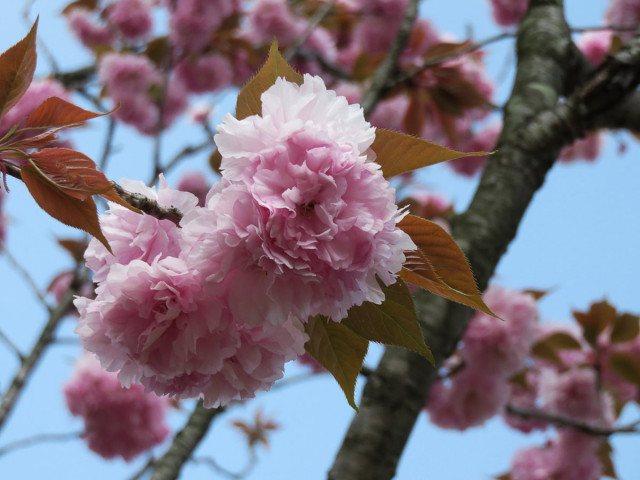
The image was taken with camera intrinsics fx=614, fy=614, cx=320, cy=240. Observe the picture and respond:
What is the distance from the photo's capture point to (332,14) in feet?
9.37

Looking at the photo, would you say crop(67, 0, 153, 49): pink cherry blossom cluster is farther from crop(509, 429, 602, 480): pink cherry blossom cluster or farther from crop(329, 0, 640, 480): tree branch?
crop(509, 429, 602, 480): pink cherry blossom cluster

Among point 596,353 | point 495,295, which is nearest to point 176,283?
point 495,295

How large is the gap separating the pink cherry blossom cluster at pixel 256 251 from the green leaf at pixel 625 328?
154 centimetres

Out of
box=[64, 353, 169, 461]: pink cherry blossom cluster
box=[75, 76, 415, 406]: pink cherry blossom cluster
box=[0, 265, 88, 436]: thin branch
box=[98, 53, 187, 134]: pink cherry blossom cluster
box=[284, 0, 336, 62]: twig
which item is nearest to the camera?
box=[75, 76, 415, 406]: pink cherry blossom cluster

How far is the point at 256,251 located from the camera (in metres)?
0.40

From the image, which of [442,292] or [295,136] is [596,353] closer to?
[442,292]

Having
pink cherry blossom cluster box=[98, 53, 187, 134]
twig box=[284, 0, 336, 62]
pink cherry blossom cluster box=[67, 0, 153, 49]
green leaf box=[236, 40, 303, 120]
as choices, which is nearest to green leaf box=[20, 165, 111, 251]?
green leaf box=[236, 40, 303, 120]

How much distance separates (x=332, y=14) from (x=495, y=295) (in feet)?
5.69

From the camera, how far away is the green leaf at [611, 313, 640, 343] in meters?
1.73

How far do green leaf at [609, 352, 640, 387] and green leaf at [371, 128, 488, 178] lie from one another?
1.59 meters

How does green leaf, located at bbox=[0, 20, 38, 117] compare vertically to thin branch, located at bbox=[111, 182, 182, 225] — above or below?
above

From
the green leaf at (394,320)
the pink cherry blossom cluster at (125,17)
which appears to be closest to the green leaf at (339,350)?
the green leaf at (394,320)

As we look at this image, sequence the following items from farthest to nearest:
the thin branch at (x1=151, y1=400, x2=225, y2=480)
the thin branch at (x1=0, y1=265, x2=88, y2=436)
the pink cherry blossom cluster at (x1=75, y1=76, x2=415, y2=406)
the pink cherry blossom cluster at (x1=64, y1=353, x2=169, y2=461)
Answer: the pink cherry blossom cluster at (x1=64, y1=353, x2=169, y2=461) < the thin branch at (x1=0, y1=265, x2=88, y2=436) < the thin branch at (x1=151, y1=400, x2=225, y2=480) < the pink cherry blossom cluster at (x1=75, y1=76, x2=415, y2=406)

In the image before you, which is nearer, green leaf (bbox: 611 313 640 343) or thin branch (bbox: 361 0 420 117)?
thin branch (bbox: 361 0 420 117)
